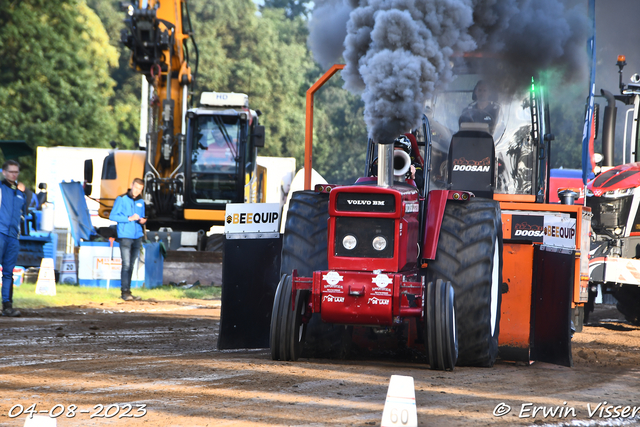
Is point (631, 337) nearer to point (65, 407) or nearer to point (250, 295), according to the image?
point (250, 295)

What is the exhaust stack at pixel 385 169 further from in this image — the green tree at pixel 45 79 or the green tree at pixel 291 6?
the green tree at pixel 291 6

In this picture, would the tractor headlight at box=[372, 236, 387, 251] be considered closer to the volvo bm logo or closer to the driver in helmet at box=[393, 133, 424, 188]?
the volvo bm logo

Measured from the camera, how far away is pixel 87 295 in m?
14.1

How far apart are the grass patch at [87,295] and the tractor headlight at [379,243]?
7516 mm

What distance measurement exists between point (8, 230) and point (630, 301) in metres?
9.25

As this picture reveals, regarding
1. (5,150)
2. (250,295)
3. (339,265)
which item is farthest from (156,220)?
(339,265)

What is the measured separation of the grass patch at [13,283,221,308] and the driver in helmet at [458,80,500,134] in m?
6.90

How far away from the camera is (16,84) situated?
31.3 meters

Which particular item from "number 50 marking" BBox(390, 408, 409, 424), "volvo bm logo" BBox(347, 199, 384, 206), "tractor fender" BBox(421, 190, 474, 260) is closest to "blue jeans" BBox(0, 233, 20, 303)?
"volvo bm logo" BBox(347, 199, 384, 206)

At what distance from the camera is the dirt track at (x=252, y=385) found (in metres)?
4.66

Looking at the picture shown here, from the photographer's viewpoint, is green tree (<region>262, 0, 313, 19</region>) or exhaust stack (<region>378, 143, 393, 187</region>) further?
green tree (<region>262, 0, 313, 19</region>)

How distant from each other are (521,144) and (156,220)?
1137cm

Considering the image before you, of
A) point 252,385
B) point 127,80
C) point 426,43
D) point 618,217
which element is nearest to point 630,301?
point 618,217

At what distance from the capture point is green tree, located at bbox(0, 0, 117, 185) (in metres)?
30.6
